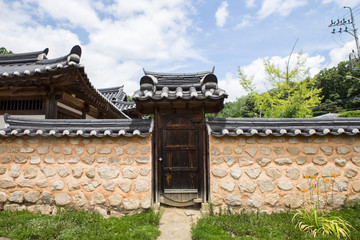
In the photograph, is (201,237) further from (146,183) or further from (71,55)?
(71,55)

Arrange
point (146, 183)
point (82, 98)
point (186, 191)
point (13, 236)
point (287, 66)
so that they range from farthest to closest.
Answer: point (287, 66) → point (82, 98) → point (186, 191) → point (146, 183) → point (13, 236)

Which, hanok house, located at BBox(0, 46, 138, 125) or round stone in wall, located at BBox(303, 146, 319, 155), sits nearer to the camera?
round stone in wall, located at BBox(303, 146, 319, 155)

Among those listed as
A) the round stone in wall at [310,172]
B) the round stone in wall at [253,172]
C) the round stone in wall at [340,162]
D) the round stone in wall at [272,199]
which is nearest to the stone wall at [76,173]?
the round stone in wall at [253,172]

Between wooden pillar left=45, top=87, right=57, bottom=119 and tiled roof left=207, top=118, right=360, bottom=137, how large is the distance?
4697 millimetres

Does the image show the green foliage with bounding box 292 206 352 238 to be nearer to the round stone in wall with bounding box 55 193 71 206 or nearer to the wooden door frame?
the wooden door frame

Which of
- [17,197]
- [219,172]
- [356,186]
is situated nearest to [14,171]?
[17,197]

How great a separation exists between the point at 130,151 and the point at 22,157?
8.76 feet

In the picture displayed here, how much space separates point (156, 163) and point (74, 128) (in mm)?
2243

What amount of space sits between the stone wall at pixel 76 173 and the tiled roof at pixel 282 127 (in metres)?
1.94

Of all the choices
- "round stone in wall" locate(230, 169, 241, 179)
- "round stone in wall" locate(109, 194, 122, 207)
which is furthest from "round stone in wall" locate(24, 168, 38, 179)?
"round stone in wall" locate(230, 169, 241, 179)

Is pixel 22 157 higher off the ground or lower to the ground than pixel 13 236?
higher

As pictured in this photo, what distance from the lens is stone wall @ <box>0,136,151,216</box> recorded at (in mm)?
5172

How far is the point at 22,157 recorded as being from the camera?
209 inches

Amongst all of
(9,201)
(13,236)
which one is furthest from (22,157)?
(13,236)
